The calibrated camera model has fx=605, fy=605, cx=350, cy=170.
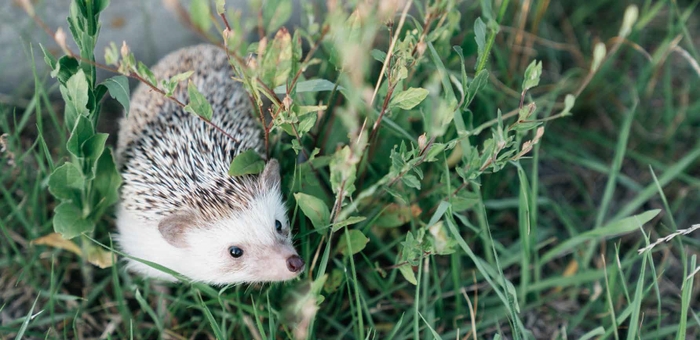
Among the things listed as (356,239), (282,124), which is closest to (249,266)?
(356,239)

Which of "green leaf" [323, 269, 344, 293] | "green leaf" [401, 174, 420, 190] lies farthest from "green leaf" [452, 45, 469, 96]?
"green leaf" [323, 269, 344, 293]

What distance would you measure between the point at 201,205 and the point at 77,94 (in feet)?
2.19

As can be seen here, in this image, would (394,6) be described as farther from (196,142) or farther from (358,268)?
(358,268)

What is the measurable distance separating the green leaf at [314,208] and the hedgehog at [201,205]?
7.9 inches

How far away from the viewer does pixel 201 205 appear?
2.61 meters

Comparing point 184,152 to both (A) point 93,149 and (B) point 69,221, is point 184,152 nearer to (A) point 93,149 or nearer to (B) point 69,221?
(A) point 93,149

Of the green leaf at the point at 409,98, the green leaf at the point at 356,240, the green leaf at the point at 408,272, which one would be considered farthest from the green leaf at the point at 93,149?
the green leaf at the point at 408,272

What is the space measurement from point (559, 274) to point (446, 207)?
1.20m

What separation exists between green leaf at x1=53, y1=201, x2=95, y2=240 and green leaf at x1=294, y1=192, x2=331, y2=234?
92cm

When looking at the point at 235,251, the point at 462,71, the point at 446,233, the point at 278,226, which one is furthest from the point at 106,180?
the point at 462,71

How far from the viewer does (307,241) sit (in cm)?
263

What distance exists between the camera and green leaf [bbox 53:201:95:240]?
2439mm

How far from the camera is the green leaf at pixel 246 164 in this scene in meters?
2.47

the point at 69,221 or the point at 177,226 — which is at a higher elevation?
the point at 69,221
